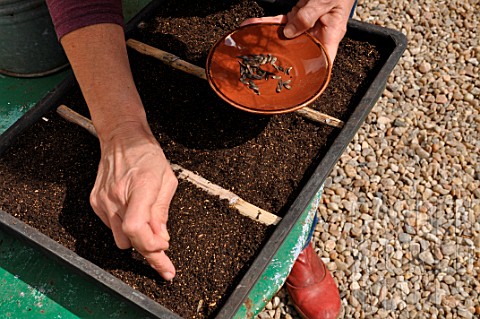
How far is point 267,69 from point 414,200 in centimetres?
124

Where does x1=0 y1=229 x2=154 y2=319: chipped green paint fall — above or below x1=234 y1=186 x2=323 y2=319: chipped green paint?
above

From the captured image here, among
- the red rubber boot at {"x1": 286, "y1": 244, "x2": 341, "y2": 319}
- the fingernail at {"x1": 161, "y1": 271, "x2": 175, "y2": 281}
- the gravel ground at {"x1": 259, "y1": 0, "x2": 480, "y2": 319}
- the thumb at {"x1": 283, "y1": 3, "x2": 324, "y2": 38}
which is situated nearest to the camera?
the fingernail at {"x1": 161, "y1": 271, "x2": 175, "y2": 281}

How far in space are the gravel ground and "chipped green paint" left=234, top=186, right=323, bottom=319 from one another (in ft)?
2.37

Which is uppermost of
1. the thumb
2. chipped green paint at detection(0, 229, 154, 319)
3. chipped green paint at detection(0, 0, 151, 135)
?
the thumb

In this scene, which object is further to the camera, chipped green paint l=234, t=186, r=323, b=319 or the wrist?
chipped green paint l=234, t=186, r=323, b=319

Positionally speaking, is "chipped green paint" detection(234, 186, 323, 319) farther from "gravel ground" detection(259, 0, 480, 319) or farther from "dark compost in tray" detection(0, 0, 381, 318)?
"gravel ground" detection(259, 0, 480, 319)

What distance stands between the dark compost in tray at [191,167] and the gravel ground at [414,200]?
90 centimetres

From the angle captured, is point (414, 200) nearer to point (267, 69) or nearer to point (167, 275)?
point (267, 69)

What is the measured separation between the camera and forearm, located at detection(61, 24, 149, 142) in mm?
1234

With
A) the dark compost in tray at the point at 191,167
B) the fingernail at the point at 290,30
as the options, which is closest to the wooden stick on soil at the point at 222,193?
the dark compost in tray at the point at 191,167

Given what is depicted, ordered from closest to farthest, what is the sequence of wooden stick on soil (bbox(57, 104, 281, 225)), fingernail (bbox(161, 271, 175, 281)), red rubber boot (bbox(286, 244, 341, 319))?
fingernail (bbox(161, 271, 175, 281)) → wooden stick on soil (bbox(57, 104, 281, 225)) → red rubber boot (bbox(286, 244, 341, 319))

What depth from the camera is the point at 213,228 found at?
4.42ft

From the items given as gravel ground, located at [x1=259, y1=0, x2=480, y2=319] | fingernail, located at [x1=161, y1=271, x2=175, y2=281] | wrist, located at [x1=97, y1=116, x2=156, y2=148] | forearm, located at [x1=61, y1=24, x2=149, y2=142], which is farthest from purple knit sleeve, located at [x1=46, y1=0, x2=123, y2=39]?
gravel ground, located at [x1=259, y1=0, x2=480, y2=319]

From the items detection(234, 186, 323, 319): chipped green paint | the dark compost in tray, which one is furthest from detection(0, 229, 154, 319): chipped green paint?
detection(234, 186, 323, 319): chipped green paint
